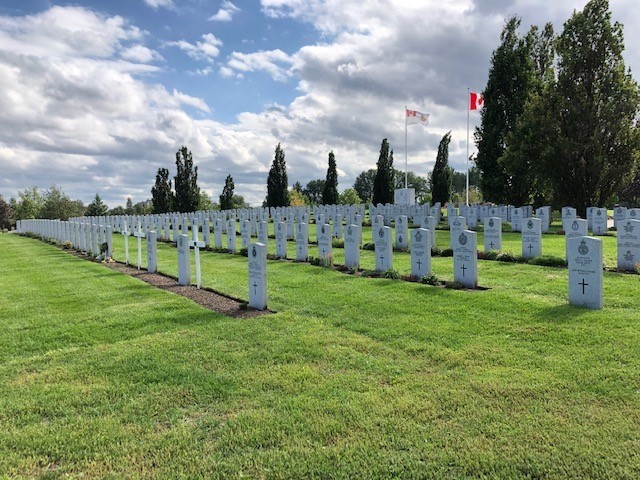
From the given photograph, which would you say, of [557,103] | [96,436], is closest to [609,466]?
[96,436]

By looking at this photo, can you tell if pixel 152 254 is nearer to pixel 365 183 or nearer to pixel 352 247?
pixel 352 247

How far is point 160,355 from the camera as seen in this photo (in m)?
5.93

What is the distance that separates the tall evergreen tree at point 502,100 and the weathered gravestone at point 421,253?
23102 mm

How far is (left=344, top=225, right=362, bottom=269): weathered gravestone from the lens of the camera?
495 inches

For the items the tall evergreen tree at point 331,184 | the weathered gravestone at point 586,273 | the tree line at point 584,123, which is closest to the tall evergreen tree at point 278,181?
the tall evergreen tree at point 331,184

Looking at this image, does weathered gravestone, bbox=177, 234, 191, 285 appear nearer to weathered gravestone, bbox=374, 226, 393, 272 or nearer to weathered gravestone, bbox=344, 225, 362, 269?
weathered gravestone, bbox=344, 225, 362, 269

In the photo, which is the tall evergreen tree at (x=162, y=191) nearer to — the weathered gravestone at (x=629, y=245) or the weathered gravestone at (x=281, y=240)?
the weathered gravestone at (x=281, y=240)

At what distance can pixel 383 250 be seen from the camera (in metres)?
11.8

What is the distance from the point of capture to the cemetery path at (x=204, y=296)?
828 cm

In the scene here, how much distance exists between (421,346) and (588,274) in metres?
3.34

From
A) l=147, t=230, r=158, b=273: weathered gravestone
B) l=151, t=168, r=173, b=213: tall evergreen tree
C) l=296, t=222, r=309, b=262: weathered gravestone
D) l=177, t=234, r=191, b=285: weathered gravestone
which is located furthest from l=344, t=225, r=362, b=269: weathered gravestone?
l=151, t=168, r=173, b=213: tall evergreen tree

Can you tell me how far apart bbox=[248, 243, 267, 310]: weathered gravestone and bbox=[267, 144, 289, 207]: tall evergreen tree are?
3847cm

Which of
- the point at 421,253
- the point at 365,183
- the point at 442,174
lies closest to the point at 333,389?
the point at 421,253

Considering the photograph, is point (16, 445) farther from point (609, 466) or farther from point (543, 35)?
point (543, 35)
